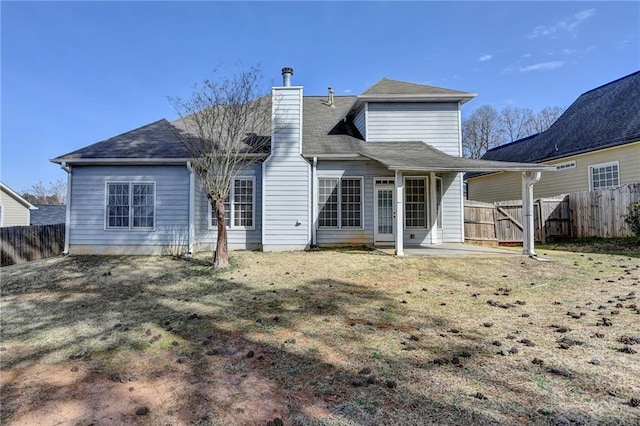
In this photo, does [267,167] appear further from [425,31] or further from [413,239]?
[425,31]

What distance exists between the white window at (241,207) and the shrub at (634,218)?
1293cm

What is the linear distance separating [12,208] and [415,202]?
2466 cm

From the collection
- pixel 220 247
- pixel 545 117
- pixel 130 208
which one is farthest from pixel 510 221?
pixel 545 117

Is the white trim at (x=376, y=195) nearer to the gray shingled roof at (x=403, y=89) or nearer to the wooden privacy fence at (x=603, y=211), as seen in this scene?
the gray shingled roof at (x=403, y=89)

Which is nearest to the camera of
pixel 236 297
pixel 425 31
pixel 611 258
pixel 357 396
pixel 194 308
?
pixel 357 396

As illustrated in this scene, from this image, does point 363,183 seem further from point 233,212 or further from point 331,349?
point 331,349

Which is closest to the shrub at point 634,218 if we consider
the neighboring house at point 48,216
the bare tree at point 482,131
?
the bare tree at point 482,131

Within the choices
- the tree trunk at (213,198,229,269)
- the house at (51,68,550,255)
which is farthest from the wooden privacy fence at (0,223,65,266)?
the tree trunk at (213,198,229,269)

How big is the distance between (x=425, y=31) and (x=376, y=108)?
3891 mm

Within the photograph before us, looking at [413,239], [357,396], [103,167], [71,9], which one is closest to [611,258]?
[413,239]

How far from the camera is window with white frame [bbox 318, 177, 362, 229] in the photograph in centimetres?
1161

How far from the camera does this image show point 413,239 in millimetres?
11883

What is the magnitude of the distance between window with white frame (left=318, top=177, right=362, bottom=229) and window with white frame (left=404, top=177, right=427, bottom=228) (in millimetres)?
1788

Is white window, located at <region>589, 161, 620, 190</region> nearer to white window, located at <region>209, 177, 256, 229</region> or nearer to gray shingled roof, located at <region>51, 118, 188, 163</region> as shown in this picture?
white window, located at <region>209, 177, 256, 229</region>
